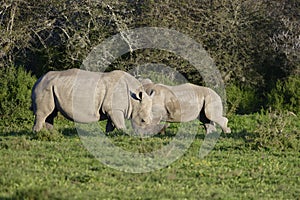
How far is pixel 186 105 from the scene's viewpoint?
16.3 meters

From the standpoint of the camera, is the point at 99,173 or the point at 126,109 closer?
the point at 99,173

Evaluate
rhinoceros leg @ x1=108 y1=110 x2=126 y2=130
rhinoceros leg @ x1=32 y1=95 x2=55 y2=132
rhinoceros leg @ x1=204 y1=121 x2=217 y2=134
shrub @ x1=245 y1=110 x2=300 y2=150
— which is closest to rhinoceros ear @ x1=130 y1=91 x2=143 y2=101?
rhinoceros leg @ x1=108 y1=110 x2=126 y2=130

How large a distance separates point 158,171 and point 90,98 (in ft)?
13.5

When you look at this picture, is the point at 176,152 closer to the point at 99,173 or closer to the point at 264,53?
the point at 99,173

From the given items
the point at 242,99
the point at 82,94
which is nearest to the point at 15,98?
the point at 82,94

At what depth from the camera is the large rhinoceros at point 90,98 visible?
15.0m

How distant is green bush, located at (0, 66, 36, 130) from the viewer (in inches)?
791

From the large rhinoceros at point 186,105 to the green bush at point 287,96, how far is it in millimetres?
8718

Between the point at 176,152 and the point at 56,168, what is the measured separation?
2.75 metres

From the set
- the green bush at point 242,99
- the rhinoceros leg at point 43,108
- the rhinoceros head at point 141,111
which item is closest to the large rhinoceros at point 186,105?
the rhinoceros head at point 141,111

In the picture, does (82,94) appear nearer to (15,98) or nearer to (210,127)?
(210,127)

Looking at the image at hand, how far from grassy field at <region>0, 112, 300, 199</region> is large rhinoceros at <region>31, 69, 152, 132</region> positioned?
1.77 feet

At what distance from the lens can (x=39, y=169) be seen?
11.1m

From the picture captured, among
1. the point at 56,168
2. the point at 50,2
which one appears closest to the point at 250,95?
the point at 50,2
